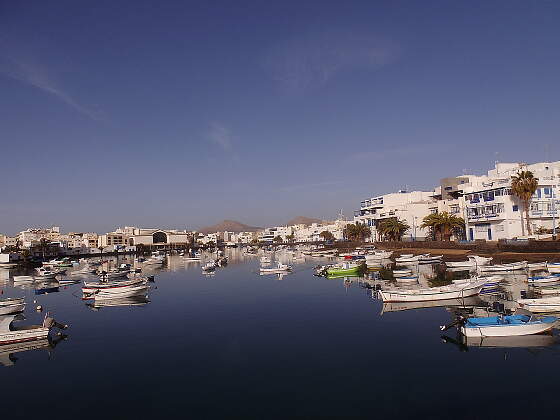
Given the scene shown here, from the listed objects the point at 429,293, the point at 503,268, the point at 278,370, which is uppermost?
the point at 503,268

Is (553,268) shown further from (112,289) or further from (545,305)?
(112,289)

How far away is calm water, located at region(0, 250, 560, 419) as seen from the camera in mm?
16213

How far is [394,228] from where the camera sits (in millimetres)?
103875

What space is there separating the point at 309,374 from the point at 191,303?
25.5 m

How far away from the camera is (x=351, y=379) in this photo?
18.8m

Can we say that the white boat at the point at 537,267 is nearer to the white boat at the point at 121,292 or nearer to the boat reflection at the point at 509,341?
the boat reflection at the point at 509,341

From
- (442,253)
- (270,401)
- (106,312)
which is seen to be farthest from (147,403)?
(442,253)

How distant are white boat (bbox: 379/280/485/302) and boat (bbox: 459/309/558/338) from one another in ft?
38.0

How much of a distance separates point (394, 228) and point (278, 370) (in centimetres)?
8851

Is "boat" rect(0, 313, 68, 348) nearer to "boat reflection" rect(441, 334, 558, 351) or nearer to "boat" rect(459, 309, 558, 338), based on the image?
"boat reflection" rect(441, 334, 558, 351)

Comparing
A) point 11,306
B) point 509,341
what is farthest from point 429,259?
point 11,306

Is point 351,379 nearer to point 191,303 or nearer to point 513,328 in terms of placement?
point 513,328

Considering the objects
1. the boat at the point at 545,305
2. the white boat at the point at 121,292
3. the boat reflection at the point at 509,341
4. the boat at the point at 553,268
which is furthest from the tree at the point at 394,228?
the boat reflection at the point at 509,341

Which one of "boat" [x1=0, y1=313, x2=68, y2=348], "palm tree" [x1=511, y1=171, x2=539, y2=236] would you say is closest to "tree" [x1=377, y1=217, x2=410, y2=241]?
"palm tree" [x1=511, y1=171, x2=539, y2=236]
